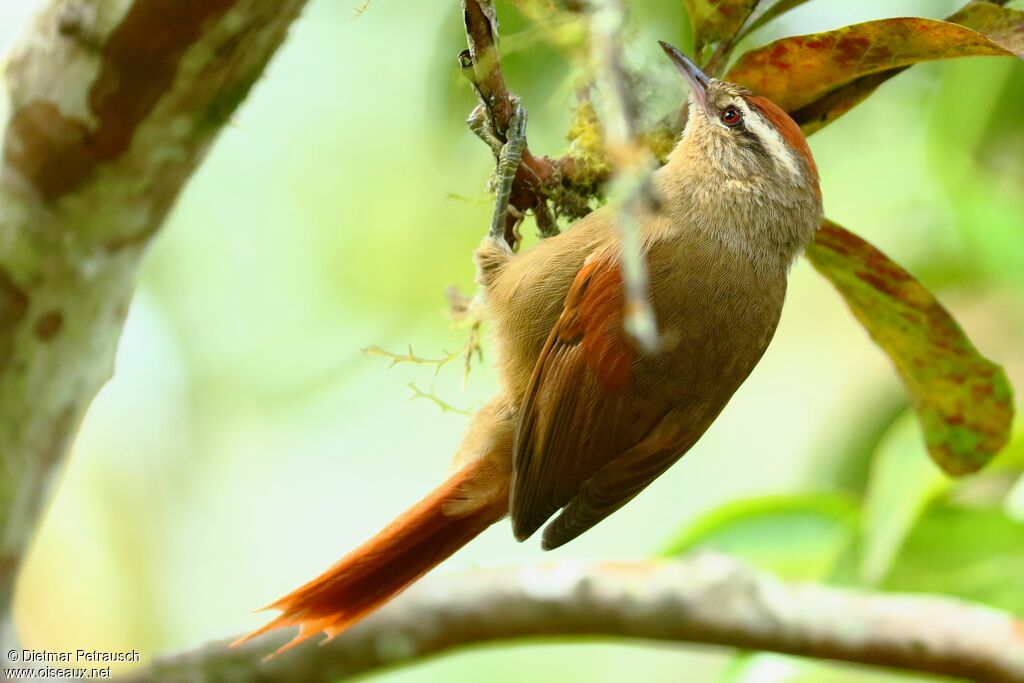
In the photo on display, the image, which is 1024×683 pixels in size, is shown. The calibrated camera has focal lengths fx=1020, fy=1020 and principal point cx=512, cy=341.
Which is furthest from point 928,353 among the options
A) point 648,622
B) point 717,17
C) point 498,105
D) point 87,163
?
point 87,163

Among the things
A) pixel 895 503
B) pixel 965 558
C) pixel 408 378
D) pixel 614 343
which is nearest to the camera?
pixel 614 343

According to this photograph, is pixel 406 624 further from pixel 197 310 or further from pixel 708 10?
pixel 197 310

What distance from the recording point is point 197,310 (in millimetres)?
6156

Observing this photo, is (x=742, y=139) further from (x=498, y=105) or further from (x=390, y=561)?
(x=390, y=561)

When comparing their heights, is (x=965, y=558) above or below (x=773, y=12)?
below

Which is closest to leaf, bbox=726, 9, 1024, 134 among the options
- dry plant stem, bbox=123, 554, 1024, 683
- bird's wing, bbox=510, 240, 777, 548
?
bird's wing, bbox=510, 240, 777, 548

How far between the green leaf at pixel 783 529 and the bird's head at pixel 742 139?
113cm

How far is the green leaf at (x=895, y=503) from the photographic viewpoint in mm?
2914

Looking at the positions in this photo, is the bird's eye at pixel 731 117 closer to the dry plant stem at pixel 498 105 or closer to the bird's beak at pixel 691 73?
the bird's beak at pixel 691 73

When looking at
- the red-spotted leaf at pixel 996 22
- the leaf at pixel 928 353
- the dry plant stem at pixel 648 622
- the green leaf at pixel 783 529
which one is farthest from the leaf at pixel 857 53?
the green leaf at pixel 783 529

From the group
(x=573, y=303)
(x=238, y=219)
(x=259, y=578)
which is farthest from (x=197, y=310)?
(x=573, y=303)

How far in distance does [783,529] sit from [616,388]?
1.31 metres

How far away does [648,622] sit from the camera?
2709mm

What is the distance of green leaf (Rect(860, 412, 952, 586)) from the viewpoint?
2.91 m
